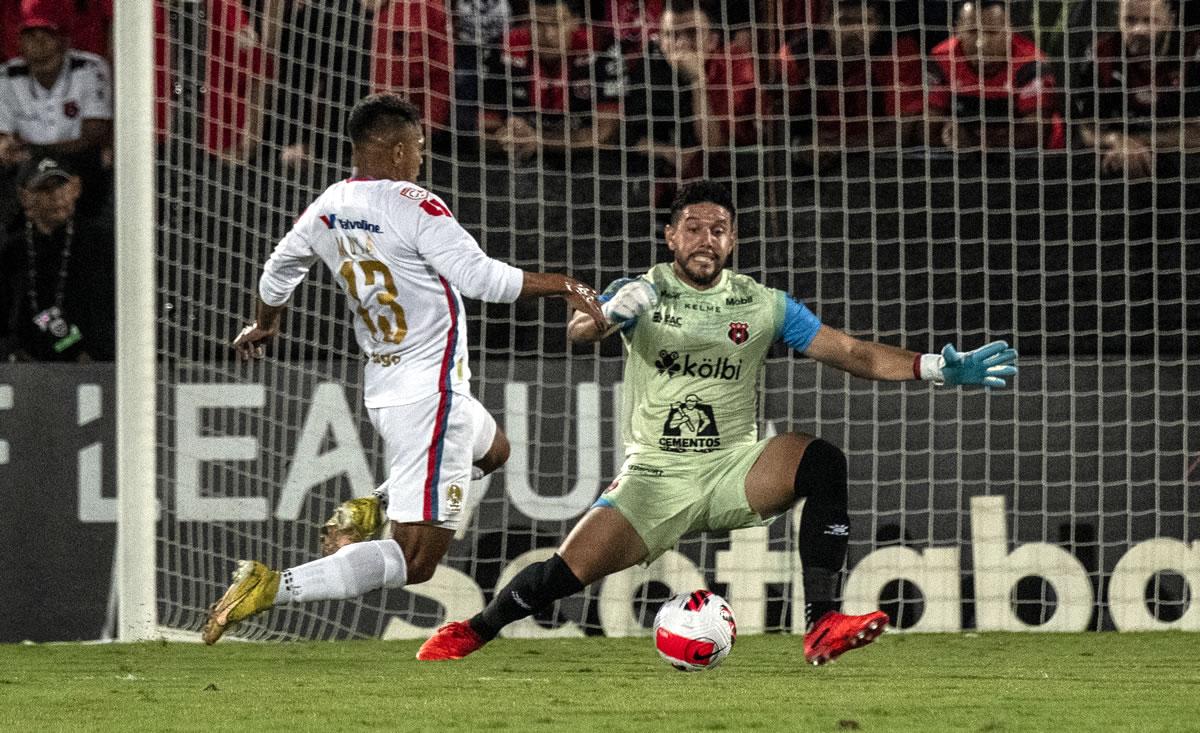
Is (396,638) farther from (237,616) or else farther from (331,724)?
(331,724)

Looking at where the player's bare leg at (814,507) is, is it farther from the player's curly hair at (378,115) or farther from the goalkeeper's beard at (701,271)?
the player's curly hair at (378,115)

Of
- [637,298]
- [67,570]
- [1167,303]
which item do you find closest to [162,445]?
[67,570]

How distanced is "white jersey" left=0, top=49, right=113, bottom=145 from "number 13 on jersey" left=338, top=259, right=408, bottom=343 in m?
3.38

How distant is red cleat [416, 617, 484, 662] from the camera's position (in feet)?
21.1

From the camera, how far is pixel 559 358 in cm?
849

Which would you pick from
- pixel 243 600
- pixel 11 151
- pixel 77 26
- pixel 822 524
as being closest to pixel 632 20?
pixel 77 26

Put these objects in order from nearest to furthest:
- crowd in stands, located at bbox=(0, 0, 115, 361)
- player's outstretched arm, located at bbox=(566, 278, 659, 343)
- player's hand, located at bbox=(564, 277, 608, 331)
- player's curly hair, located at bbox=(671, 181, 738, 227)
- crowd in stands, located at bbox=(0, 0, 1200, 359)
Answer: player's hand, located at bbox=(564, 277, 608, 331)
player's outstretched arm, located at bbox=(566, 278, 659, 343)
player's curly hair, located at bbox=(671, 181, 738, 227)
crowd in stands, located at bbox=(0, 0, 115, 361)
crowd in stands, located at bbox=(0, 0, 1200, 359)

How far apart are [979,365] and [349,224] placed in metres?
2.12

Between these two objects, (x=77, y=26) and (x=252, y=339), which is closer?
(x=252, y=339)

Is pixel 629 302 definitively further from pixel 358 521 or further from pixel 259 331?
pixel 259 331

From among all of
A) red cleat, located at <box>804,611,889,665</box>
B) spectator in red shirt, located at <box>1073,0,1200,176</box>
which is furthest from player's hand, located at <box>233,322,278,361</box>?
spectator in red shirt, located at <box>1073,0,1200,176</box>

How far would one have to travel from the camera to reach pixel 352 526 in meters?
6.35

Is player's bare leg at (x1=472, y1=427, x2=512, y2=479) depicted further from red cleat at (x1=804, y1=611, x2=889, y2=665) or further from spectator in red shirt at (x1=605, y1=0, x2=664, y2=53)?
spectator in red shirt at (x1=605, y1=0, x2=664, y2=53)

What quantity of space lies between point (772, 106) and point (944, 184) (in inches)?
38.0
